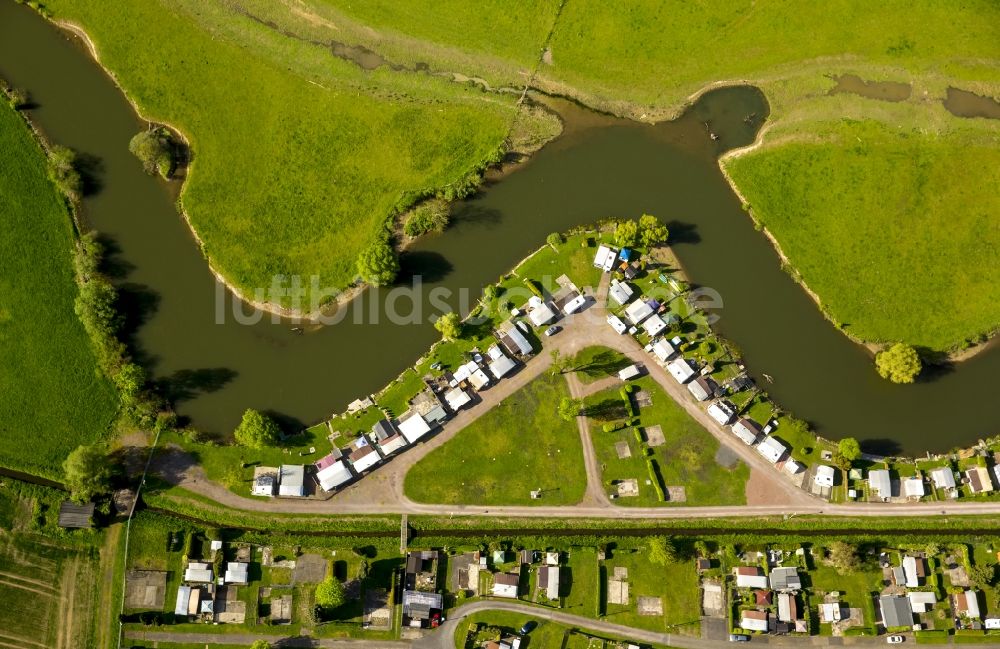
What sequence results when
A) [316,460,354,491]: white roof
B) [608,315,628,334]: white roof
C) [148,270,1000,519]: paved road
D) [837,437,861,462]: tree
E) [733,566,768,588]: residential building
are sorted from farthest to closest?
[608,315,628,334]: white roof < [148,270,1000,519]: paved road < [837,437,861,462]: tree < [316,460,354,491]: white roof < [733,566,768,588]: residential building

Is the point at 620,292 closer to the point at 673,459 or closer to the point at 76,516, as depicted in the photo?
the point at 673,459

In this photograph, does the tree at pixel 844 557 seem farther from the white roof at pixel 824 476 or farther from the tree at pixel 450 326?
the tree at pixel 450 326

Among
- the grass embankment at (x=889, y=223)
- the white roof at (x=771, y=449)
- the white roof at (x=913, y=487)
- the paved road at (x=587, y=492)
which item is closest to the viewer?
the paved road at (x=587, y=492)

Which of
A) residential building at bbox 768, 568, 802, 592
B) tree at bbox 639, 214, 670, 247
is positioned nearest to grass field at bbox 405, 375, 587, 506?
tree at bbox 639, 214, 670, 247

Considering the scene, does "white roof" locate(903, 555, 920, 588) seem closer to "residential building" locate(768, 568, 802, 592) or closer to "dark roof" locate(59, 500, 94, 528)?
"residential building" locate(768, 568, 802, 592)

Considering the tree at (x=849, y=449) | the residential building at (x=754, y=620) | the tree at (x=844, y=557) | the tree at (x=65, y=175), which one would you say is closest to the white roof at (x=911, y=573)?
the tree at (x=844, y=557)

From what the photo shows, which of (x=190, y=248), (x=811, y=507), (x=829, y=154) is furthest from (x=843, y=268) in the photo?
(x=190, y=248)
